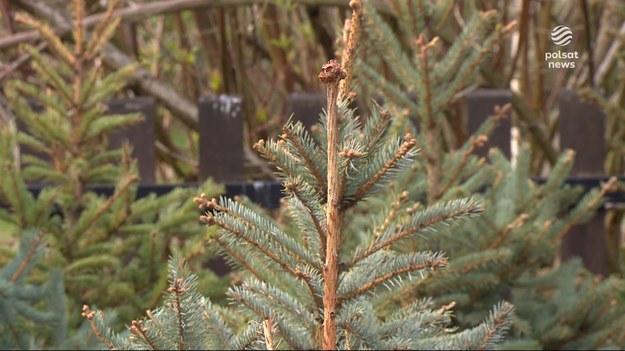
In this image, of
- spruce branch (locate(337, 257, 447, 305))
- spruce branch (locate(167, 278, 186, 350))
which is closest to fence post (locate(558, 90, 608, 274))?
spruce branch (locate(337, 257, 447, 305))

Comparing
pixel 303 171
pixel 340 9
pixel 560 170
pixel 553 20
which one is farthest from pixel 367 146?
pixel 553 20

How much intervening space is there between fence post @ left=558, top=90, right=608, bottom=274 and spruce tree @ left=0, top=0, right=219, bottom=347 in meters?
1.74

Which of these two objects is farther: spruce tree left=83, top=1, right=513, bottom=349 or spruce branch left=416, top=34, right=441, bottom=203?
spruce branch left=416, top=34, right=441, bottom=203

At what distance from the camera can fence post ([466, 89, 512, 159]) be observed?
14.1ft

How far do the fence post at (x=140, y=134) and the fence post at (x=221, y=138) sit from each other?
0.21 metres

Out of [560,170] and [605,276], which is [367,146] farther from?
[605,276]

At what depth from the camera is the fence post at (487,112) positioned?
4.31 meters

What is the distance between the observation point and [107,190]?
13.2 feet

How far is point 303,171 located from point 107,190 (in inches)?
95.8

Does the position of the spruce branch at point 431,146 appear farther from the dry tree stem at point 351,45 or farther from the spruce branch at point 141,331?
the spruce branch at point 141,331

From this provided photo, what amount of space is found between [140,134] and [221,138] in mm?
330

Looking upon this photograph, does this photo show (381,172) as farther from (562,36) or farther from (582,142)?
(582,142)

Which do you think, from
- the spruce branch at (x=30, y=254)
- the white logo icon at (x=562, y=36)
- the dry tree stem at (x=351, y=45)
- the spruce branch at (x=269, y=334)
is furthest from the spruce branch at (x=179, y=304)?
the white logo icon at (x=562, y=36)

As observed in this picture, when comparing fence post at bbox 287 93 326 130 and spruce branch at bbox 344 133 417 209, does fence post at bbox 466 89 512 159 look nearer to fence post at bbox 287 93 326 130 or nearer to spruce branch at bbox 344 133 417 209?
fence post at bbox 287 93 326 130
